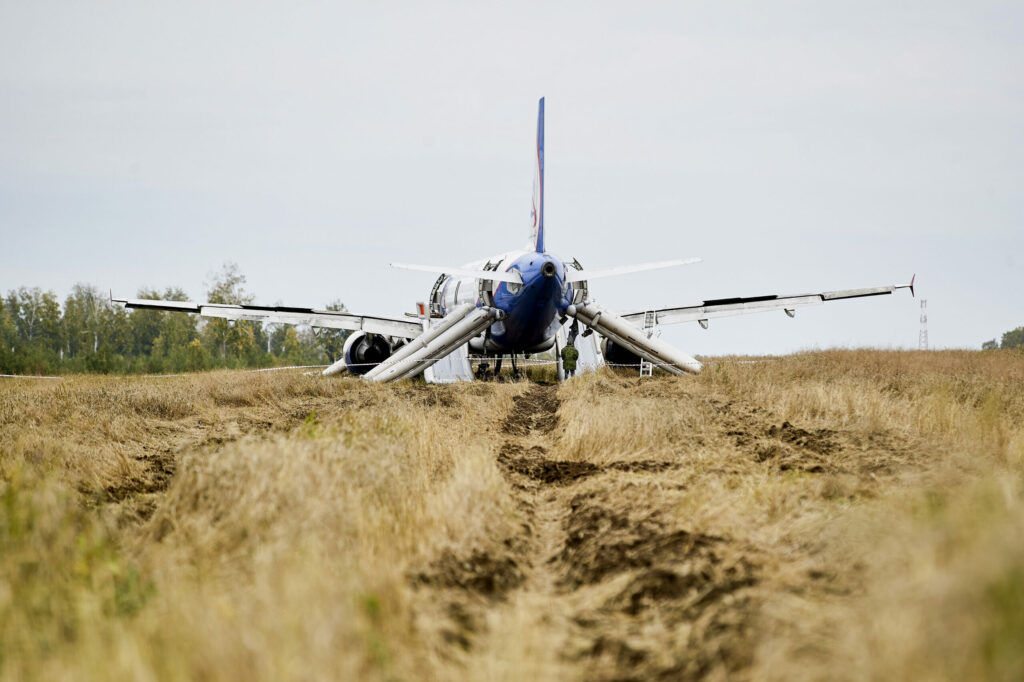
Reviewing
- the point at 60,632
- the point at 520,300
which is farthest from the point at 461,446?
the point at 520,300

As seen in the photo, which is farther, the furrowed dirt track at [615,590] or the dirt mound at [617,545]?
the dirt mound at [617,545]

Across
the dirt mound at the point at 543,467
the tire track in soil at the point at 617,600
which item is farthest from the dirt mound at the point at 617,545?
the dirt mound at the point at 543,467

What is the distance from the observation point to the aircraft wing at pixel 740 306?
26.8 m

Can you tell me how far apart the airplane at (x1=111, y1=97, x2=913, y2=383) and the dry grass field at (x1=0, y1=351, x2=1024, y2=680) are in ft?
37.7

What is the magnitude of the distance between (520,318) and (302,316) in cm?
752

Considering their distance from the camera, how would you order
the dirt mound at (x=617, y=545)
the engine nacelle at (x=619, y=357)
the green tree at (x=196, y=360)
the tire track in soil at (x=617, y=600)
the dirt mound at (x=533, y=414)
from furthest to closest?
the green tree at (x=196, y=360)
the engine nacelle at (x=619, y=357)
the dirt mound at (x=533, y=414)
the dirt mound at (x=617, y=545)
the tire track in soil at (x=617, y=600)

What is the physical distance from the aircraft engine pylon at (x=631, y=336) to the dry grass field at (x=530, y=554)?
44.4 ft

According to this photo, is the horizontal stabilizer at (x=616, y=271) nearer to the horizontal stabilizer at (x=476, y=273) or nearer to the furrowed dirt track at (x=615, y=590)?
the horizontal stabilizer at (x=476, y=273)

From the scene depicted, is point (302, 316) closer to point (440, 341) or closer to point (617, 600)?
point (440, 341)

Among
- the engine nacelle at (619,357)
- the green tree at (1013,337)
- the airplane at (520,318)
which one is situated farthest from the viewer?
the green tree at (1013,337)

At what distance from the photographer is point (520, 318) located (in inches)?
997

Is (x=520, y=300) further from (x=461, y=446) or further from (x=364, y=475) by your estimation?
(x=364, y=475)

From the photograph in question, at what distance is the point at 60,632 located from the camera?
4.44 m

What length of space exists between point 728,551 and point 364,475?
3.37 m
